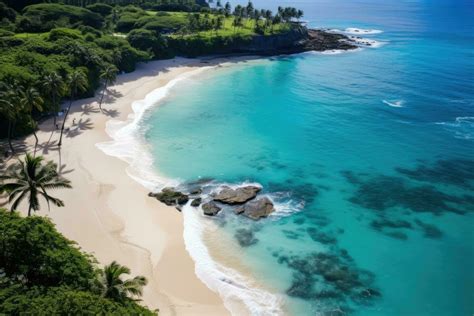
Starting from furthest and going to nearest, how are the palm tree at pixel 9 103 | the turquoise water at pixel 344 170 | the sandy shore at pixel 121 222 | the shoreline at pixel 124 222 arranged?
1. the palm tree at pixel 9 103
2. the turquoise water at pixel 344 170
3. the sandy shore at pixel 121 222
4. the shoreline at pixel 124 222

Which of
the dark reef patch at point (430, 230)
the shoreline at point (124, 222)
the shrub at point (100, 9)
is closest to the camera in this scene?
the shoreline at point (124, 222)

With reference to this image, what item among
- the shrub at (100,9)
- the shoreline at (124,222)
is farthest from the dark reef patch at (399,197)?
the shrub at (100,9)

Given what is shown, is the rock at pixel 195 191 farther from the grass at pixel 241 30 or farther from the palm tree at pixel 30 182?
the grass at pixel 241 30

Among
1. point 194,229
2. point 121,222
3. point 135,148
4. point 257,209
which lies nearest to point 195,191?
point 194,229

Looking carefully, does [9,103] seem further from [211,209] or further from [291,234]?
[291,234]

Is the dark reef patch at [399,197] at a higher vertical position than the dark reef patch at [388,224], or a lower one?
higher
